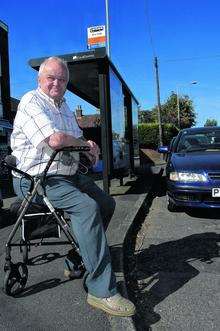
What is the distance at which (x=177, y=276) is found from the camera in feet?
17.5

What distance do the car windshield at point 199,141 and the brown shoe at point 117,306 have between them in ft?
20.1

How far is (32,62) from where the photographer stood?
994cm

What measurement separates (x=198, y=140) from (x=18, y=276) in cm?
649

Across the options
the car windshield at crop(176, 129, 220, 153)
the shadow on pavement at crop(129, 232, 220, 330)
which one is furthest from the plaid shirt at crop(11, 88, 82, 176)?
the car windshield at crop(176, 129, 220, 153)

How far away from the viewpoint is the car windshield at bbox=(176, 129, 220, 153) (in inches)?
396

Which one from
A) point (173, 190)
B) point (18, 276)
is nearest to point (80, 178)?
point (18, 276)

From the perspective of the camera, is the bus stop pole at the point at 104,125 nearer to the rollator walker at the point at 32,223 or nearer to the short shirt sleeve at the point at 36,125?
the rollator walker at the point at 32,223

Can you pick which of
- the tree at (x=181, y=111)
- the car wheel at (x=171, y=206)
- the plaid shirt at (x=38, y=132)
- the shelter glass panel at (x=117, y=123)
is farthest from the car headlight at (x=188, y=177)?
the tree at (x=181, y=111)

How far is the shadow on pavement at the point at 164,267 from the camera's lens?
4.64m

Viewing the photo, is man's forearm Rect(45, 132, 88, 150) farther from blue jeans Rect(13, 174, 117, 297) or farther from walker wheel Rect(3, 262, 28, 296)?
walker wheel Rect(3, 262, 28, 296)

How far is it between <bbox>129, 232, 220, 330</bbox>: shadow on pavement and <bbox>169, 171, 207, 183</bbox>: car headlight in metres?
1.35

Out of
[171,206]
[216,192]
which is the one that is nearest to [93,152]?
[216,192]

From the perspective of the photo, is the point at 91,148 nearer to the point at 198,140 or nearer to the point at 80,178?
the point at 80,178

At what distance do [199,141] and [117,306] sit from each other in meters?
6.69
